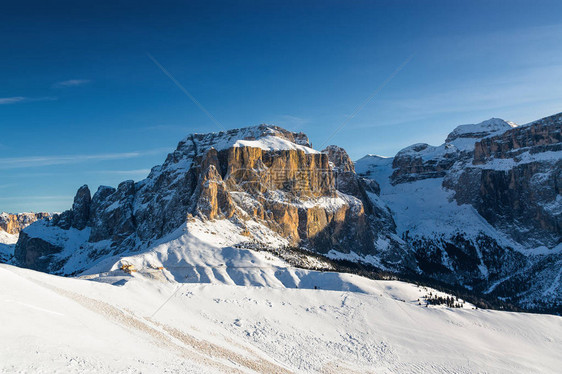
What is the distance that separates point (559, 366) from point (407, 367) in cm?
2624

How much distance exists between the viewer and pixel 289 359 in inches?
2133

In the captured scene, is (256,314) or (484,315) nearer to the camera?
(256,314)

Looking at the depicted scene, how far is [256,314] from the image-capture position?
6819 centimetres

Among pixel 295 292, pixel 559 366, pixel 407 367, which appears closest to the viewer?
pixel 407 367

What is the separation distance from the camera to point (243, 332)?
60.0 meters

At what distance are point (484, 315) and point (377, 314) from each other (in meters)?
20.5

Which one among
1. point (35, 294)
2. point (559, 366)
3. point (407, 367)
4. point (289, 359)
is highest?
point (35, 294)

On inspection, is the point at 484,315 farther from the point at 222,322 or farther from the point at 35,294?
the point at 35,294

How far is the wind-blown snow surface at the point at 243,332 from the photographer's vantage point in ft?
127

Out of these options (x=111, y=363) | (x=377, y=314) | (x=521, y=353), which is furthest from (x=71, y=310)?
(x=521, y=353)

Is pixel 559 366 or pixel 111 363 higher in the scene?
pixel 111 363

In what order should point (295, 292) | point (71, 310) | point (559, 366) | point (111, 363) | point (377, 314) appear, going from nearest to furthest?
point (111, 363)
point (71, 310)
point (559, 366)
point (377, 314)
point (295, 292)

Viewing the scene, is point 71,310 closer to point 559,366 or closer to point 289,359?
point 289,359

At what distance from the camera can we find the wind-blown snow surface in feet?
127
